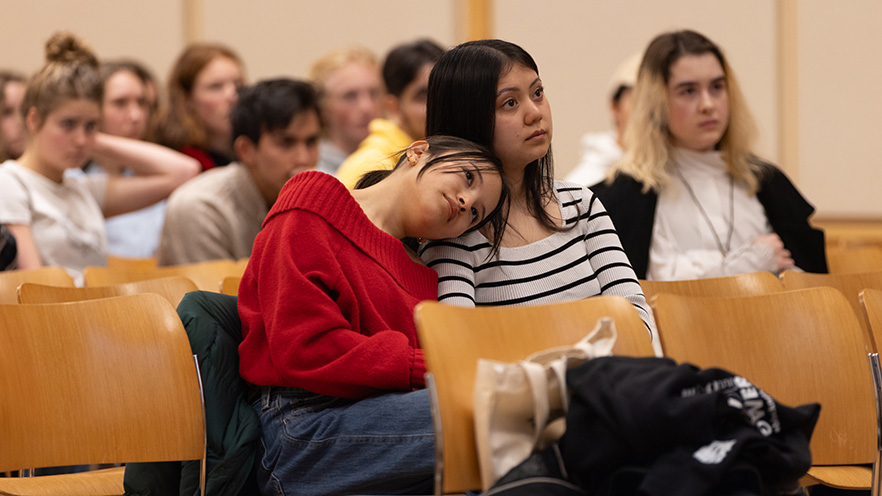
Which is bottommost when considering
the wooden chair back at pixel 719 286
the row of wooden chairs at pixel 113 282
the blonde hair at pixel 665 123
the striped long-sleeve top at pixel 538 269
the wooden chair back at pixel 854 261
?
the wooden chair back at pixel 854 261

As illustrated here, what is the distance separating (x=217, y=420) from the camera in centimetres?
173

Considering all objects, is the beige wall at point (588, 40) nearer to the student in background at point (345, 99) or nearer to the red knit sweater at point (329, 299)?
the student in background at point (345, 99)

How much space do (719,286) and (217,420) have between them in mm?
1209

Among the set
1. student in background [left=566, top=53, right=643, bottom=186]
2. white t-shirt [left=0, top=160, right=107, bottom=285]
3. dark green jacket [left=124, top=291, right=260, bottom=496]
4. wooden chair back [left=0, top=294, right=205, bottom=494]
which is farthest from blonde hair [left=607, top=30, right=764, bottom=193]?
white t-shirt [left=0, top=160, right=107, bottom=285]

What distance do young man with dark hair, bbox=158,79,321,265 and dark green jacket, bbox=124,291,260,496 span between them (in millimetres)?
1446

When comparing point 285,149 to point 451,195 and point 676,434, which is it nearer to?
point 451,195

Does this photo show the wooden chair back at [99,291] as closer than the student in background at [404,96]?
Yes

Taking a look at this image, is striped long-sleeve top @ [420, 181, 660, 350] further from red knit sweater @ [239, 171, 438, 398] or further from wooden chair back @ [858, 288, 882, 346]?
wooden chair back @ [858, 288, 882, 346]

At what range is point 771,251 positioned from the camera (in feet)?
9.10

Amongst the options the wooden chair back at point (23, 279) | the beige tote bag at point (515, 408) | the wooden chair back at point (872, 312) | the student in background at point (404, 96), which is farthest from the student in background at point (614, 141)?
the beige tote bag at point (515, 408)

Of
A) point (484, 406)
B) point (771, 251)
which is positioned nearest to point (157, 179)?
point (771, 251)

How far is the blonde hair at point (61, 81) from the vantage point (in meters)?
3.08

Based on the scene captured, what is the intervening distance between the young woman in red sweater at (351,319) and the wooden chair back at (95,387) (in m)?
0.14

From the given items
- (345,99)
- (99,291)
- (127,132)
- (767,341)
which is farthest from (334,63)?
(767,341)
